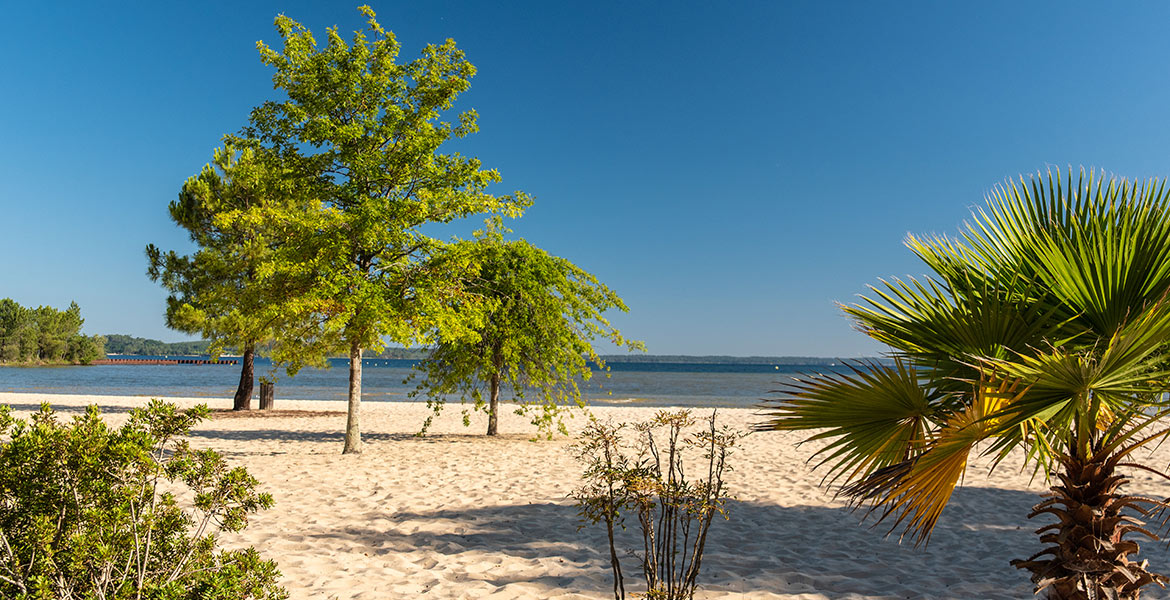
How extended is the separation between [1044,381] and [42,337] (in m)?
130

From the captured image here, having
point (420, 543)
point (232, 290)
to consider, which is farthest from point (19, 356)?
point (420, 543)

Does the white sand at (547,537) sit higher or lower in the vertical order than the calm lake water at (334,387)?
higher

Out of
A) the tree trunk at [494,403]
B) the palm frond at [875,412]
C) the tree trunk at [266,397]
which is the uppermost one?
the palm frond at [875,412]

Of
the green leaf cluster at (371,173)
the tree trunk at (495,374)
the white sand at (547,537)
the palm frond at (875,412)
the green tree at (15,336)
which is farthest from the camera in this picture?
the green tree at (15,336)

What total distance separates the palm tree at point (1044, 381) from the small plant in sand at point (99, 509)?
10.4 feet

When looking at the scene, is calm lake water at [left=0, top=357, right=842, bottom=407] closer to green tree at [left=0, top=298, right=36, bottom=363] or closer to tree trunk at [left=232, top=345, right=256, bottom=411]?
tree trunk at [left=232, top=345, right=256, bottom=411]

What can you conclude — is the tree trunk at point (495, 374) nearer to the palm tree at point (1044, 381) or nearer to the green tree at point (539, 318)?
the green tree at point (539, 318)

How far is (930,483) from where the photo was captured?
10.7 feet

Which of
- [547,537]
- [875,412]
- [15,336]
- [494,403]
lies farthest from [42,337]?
[875,412]

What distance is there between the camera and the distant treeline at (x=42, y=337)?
3784 inches

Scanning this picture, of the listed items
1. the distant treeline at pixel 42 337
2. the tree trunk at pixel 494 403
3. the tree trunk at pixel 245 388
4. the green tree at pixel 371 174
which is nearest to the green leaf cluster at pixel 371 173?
the green tree at pixel 371 174

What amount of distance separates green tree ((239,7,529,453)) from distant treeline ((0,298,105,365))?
115 metres

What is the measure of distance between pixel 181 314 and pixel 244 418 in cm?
381

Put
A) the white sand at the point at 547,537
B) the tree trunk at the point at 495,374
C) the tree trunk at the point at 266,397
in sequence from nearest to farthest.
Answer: the white sand at the point at 547,537 < the tree trunk at the point at 495,374 < the tree trunk at the point at 266,397
